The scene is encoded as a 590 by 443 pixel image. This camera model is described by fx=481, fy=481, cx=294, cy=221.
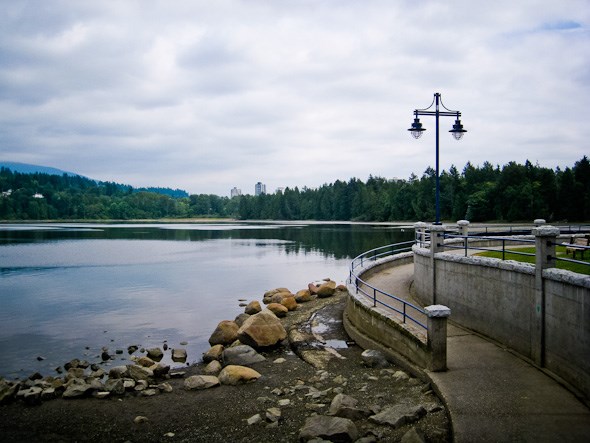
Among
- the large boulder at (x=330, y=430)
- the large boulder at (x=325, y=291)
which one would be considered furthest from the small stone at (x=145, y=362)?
the large boulder at (x=325, y=291)

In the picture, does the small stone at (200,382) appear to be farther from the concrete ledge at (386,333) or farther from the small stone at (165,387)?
the concrete ledge at (386,333)

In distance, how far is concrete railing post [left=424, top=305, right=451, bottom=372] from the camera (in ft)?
37.0

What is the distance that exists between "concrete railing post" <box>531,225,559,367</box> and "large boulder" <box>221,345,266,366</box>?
885 cm

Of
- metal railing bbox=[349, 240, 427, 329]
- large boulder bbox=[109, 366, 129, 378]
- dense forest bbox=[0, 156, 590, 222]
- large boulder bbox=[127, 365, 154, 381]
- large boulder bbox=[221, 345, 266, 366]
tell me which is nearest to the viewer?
metal railing bbox=[349, 240, 427, 329]

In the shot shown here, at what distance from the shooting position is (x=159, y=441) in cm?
1058

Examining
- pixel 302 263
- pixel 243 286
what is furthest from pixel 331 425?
pixel 302 263

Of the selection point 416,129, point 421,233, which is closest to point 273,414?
point 421,233

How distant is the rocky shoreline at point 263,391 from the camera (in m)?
9.90

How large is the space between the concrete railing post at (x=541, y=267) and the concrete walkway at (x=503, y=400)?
0.51m

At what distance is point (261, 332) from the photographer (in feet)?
59.3

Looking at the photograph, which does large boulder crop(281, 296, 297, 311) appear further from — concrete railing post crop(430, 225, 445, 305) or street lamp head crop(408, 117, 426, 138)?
street lamp head crop(408, 117, 426, 138)

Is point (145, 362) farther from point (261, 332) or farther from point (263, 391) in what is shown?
point (263, 391)

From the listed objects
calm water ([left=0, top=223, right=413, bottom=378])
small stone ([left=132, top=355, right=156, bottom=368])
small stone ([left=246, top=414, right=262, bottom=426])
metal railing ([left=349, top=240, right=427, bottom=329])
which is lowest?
calm water ([left=0, top=223, right=413, bottom=378])

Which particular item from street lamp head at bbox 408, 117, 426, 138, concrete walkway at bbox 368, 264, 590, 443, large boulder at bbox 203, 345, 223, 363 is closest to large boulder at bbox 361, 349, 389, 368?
concrete walkway at bbox 368, 264, 590, 443
